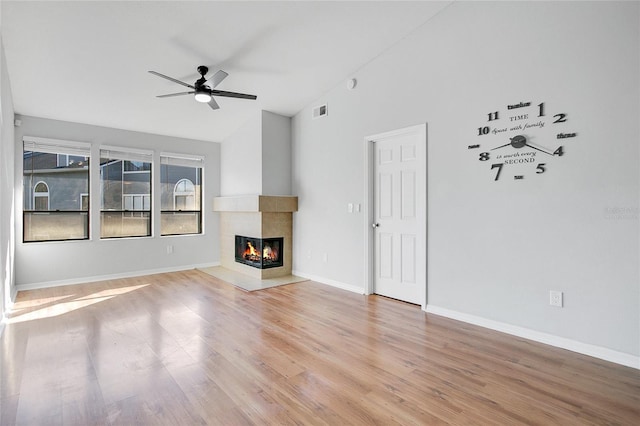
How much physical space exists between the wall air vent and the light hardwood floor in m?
3.15

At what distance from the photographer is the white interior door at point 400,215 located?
404 centimetres

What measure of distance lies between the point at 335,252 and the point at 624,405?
3.61 metres

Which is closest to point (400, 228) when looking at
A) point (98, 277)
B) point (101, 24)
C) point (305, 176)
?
point (305, 176)

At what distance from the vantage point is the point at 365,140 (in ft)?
15.4

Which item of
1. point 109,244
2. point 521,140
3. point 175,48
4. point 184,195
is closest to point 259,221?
point 184,195

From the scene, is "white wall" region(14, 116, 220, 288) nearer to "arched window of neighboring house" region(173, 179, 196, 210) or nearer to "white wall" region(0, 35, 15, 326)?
"arched window of neighboring house" region(173, 179, 196, 210)

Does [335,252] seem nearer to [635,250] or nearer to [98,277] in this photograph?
[635,250]

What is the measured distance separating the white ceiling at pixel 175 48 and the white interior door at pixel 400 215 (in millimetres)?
1311

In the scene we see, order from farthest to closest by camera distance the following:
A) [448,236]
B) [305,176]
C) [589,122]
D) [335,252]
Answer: [305,176]
[335,252]
[448,236]
[589,122]

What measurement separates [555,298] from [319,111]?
411 cm

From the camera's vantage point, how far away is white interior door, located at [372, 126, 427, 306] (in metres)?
4.04

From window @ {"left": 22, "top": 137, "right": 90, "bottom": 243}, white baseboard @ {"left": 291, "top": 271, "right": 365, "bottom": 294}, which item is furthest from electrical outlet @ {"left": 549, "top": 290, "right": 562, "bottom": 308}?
window @ {"left": 22, "top": 137, "right": 90, "bottom": 243}

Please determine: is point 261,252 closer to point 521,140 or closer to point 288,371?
point 288,371

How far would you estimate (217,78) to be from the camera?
370 cm
